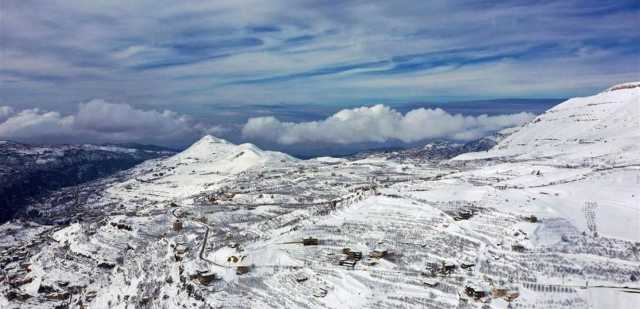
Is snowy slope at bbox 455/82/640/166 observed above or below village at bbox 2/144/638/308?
above

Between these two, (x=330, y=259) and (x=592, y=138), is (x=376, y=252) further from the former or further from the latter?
(x=592, y=138)

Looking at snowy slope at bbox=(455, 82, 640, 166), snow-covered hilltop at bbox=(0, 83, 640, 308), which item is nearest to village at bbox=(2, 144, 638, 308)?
snow-covered hilltop at bbox=(0, 83, 640, 308)

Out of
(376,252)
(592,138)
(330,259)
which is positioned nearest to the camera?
(376,252)

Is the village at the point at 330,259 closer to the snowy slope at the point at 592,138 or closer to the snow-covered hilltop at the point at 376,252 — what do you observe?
the snow-covered hilltop at the point at 376,252

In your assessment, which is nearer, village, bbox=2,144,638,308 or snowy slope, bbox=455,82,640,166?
village, bbox=2,144,638,308

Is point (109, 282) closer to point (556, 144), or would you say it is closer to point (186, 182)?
point (186, 182)

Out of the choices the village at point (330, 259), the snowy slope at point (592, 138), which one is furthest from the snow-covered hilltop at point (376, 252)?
the snowy slope at point (592, 138)

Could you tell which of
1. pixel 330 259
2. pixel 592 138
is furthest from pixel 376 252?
pixel 592 138

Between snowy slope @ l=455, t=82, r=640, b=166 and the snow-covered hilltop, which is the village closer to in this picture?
the snow-covered hilltop

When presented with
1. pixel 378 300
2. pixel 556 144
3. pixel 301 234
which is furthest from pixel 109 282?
pixel 556 144
